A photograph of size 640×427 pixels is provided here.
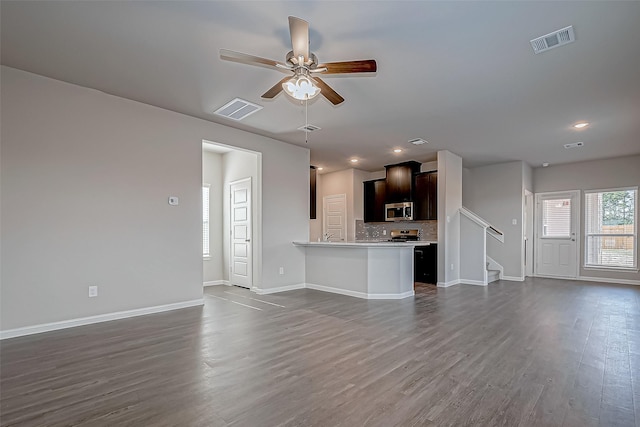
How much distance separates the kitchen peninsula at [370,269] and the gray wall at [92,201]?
234cm

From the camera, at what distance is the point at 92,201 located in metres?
3.97

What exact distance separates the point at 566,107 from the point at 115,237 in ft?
20.3

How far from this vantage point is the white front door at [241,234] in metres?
6.31

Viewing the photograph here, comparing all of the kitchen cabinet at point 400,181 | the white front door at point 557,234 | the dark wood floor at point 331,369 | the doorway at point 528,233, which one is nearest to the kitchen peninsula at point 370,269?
the dark wood floor at point 331,369

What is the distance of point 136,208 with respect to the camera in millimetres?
4312

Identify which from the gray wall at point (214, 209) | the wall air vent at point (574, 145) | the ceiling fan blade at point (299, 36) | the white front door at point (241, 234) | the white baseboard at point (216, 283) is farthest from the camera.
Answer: the gray wall at point (214, 209)

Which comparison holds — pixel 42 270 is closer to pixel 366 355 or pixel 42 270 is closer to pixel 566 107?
pixel 366 355

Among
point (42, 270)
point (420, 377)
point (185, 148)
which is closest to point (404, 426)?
point (420, 377)

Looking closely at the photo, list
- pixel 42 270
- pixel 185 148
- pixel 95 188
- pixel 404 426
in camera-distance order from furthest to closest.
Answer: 1. pixel 185 148
2. pixel 95 188
3. pixel 42 270
4. pixel 404 426

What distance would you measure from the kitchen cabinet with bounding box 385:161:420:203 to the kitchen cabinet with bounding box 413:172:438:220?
16 cm

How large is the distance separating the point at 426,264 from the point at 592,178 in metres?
4.53

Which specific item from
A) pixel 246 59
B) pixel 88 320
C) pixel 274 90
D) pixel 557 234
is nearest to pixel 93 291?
pixel 88 320

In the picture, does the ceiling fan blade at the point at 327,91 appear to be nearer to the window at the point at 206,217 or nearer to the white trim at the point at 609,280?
the window at the point at 206,217

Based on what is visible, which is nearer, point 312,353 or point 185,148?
point 312,353
